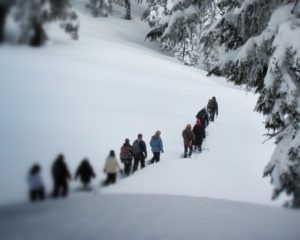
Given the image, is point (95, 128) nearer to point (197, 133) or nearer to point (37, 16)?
point (37, 16)

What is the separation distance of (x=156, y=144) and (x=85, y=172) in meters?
0.92

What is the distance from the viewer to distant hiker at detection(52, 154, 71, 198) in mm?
1344

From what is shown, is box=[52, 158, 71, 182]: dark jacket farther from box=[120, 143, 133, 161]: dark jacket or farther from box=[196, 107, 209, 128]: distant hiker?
box=[196, 107, 209, 128]: distant hiker

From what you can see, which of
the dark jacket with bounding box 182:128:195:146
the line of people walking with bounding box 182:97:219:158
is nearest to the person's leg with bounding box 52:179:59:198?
the line of people walking with bounding box 182:97:219:158

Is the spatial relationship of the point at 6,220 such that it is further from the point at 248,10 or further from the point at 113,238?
the point at 248,10

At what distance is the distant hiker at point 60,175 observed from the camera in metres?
1.34

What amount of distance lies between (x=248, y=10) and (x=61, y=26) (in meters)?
4.47

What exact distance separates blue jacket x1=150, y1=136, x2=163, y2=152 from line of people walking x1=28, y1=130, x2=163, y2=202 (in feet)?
1.08

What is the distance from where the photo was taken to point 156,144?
91.0 inches

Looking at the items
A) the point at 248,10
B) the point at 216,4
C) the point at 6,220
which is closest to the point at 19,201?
the point at 6,220

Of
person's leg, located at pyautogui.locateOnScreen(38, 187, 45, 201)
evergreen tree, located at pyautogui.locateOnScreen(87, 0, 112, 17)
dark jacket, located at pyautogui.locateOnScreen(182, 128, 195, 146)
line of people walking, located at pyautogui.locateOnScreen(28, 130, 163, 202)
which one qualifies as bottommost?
dark jacket, located at pyautogui.locateOnScreen(182, 128, 195, 146)

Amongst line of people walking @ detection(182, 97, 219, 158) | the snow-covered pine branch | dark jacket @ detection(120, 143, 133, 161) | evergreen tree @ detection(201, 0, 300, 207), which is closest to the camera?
the snow-covered pine branch

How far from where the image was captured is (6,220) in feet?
4.06

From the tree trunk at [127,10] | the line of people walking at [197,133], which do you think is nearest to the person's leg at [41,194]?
the tree trunk at [127,10]
